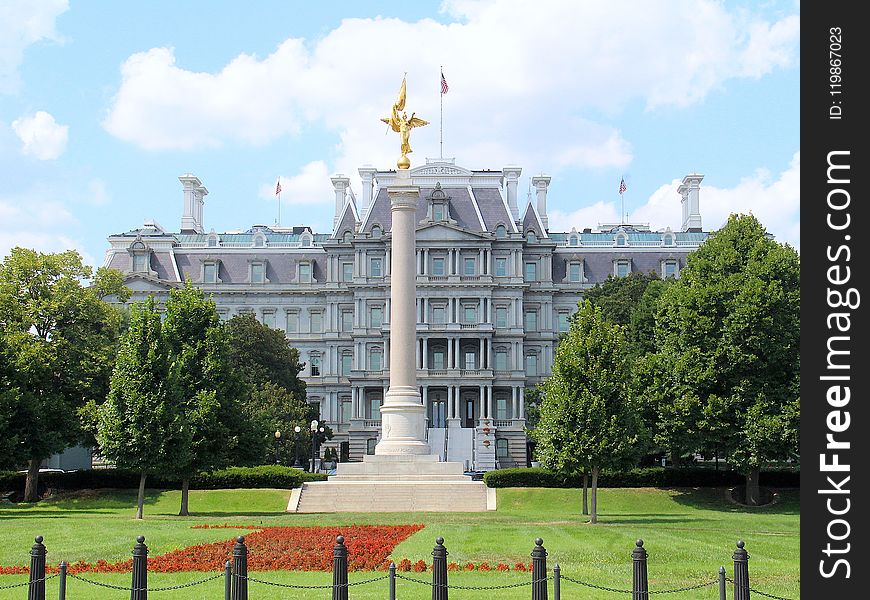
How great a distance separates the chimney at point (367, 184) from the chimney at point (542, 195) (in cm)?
1651

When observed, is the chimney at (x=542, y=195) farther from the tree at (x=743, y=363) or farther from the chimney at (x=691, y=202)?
the tree at (x=743, y=363)

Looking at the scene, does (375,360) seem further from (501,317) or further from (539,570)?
(539,570)

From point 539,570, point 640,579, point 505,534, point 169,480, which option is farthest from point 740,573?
point 169,480

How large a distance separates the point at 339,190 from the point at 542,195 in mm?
20851

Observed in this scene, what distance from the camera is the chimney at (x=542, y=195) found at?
107206 mm

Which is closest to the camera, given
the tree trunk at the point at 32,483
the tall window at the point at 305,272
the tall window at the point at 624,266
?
the tree trunk at the point at 32,483

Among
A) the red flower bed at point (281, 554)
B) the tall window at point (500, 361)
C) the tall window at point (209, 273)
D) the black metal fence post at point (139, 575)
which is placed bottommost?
the red flower bed at point (281, 554)

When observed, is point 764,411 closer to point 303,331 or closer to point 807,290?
point 807,290

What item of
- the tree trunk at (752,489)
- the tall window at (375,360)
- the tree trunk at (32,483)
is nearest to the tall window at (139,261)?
the tall window at (375,360)

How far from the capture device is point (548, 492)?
52.2 meters

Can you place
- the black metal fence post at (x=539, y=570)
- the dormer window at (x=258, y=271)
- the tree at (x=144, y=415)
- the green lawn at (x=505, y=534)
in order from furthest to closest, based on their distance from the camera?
the dormer window at (x=258, y=271) < the tree at (x=144, y=415) < the green lawn at (x=505, y=534) < the black metal fence post at (x=539, y=570)

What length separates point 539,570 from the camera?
53.5 feet

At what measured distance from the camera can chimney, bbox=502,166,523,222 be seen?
10556cm

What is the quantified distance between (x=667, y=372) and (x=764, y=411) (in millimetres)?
5121
